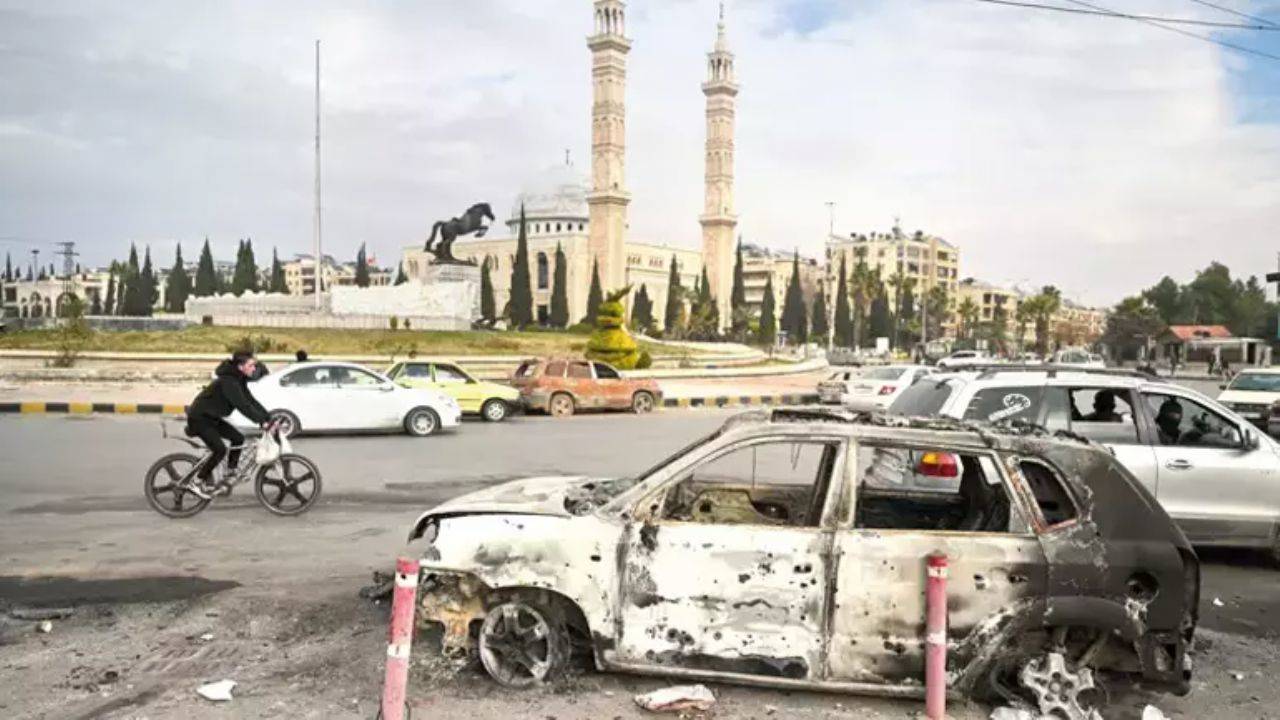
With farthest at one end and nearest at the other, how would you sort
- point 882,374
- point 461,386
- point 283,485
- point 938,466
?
point 882,374 < point 461,386 < point 283,485 < point 938,466

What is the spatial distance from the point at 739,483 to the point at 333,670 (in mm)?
2590

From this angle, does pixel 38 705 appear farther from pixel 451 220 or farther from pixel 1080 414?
pixel 451 220

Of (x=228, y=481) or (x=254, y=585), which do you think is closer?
(x=254, y=585)

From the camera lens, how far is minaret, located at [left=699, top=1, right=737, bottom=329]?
99.0m

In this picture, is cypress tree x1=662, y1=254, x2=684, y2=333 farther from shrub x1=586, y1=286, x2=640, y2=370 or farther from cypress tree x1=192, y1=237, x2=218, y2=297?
shrub x1=586, y1=286, x2=640, y2=370

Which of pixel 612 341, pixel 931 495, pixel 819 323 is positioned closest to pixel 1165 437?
pixel 931 495

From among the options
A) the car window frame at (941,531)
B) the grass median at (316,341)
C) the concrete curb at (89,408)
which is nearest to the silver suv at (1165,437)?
A: the car window frame at (941,531)

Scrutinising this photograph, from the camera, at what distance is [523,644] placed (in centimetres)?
464

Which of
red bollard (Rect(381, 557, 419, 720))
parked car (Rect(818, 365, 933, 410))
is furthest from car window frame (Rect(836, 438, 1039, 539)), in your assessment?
parked car (Rect(818, 365, 933, 410))

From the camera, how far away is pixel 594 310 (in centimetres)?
7956

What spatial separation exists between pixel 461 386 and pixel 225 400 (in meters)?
10.6

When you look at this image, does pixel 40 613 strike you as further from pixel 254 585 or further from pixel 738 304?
pixel 738 304

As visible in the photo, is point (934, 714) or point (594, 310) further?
point (594, 310)

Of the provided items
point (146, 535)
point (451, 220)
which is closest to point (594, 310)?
point (451, 220)
